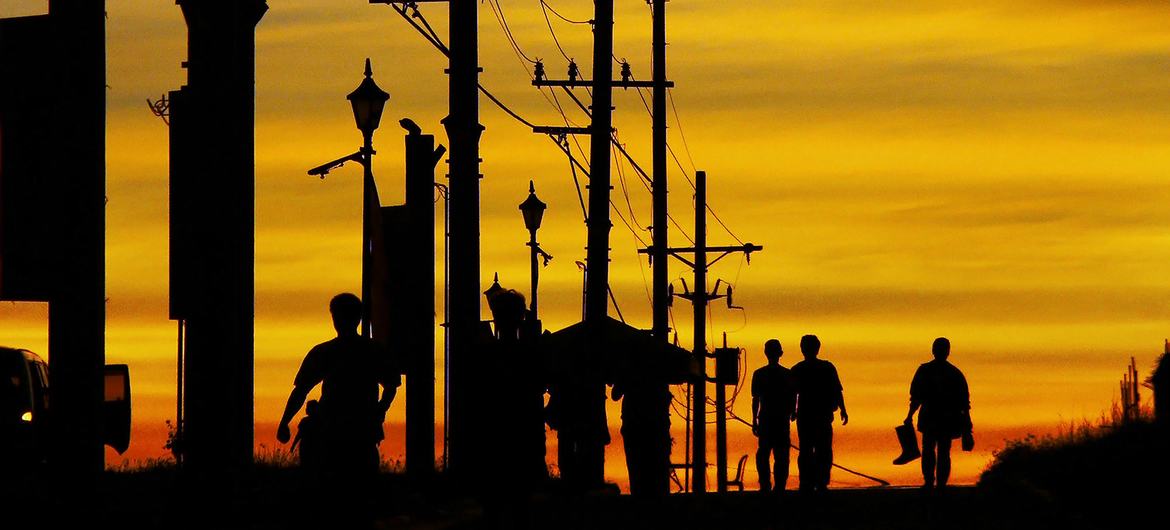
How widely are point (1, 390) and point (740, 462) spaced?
41.0 metres

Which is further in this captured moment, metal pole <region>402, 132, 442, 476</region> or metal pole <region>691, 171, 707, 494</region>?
metal pole <region>691, 171, 707, 494</region>

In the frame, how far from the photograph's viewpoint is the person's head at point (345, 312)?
13492 millimetres

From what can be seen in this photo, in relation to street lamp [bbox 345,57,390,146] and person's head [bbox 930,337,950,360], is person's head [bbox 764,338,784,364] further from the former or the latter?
street lamp [bbox 345,57,390,146]

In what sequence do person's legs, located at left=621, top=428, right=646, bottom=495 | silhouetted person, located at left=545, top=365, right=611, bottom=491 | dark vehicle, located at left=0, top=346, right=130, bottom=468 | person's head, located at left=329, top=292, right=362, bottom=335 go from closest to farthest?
person's head, located at left=329, top=292, right=362, bottom=335, silhouetted person, located at left=545, top=365, right=611, bottom=491, dark vehicle, located at left=0, top=346, right=130, bottom=468, person's legs, located at left=621, top=428, right=646, bottom=495

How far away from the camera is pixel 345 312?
1350cm

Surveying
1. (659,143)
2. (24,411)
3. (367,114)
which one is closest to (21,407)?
(24,411)

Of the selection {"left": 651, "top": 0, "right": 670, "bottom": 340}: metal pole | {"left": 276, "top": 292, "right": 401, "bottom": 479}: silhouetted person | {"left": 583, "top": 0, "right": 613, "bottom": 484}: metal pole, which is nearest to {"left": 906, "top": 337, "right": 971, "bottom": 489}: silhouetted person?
{"left": 583, "top": 0, "right": 613, "bottom": 484}: metal pole

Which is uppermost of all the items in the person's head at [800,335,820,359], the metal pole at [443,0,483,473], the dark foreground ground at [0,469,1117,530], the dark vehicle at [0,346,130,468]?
the metal pole at [443,0,483,473]

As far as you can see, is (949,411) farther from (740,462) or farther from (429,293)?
(740,462)

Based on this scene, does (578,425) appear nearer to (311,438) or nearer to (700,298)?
(311,438)

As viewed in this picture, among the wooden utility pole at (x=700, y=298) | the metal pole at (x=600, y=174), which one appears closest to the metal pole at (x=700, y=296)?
the wooden utility pole at (x=700, y=298)

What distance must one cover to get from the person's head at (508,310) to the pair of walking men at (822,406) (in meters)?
9.81

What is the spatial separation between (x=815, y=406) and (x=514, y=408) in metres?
9.89

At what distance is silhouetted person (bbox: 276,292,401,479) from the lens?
1354cm
